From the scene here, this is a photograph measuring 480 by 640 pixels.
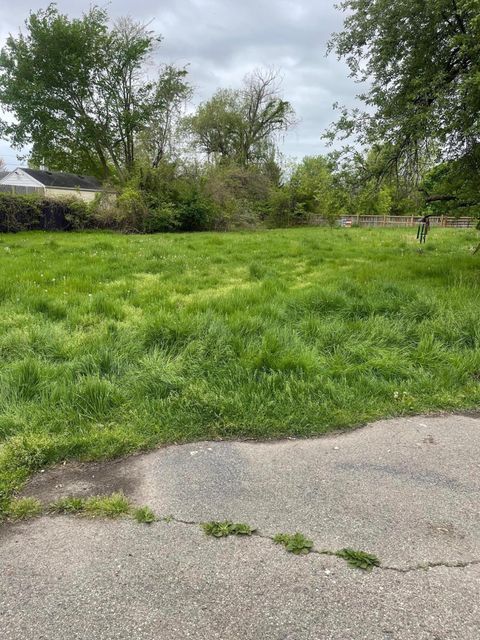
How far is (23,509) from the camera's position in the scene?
91.3 inches

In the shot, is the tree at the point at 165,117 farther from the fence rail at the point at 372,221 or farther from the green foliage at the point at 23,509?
the green foliage at the point at 23,509

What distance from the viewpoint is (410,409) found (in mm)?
3559

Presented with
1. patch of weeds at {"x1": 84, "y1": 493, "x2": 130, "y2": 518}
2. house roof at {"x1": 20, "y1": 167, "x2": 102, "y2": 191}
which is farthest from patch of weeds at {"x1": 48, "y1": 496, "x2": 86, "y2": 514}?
→ house roof at {"x1": 20, "y1": 167, "x2": 102, "y2": 191}


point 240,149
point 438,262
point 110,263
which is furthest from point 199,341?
point 240,149

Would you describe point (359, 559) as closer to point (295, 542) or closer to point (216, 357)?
point (295, 542)

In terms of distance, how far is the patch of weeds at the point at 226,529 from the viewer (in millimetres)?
2148

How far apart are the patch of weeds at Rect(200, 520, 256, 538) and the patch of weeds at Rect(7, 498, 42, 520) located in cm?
94

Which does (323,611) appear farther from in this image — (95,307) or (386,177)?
(386,177)

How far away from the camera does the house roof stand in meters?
39.0

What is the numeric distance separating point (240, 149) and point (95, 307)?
123 feet

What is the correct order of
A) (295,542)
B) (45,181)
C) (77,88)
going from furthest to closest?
(45,181) → (77,88) → (295,542)

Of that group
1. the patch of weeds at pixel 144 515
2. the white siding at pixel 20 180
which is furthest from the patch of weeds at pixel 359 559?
the white siding at pixel 20 180

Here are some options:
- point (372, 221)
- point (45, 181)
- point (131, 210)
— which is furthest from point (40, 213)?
point (372, 221)

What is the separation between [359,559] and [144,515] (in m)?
1.12
